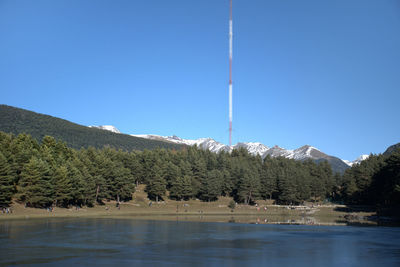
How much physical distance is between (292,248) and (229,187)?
104 metres

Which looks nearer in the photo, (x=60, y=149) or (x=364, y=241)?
(x=364, y=241)

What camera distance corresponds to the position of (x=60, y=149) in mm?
114812

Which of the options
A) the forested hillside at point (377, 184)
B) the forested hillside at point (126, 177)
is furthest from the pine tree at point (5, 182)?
the forested hillside at point (377, 184)

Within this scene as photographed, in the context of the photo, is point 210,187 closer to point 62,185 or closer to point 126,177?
point 126,177

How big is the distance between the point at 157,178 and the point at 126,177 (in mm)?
12626

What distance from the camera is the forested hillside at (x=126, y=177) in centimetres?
7988

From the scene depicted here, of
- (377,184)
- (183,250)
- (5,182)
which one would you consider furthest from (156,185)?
(183,250)

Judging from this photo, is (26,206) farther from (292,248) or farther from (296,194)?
(296,194)

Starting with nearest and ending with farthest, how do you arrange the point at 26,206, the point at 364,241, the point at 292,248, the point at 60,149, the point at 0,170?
the point at 292,248, the point at 364,241, the point at 0,170, the point at 26,206, the point at 60,149

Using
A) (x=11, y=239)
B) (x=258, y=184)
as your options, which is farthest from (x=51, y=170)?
(x=258, y=184)

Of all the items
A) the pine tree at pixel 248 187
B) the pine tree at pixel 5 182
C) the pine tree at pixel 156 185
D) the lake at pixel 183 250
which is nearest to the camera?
the lake at pixel 183 250

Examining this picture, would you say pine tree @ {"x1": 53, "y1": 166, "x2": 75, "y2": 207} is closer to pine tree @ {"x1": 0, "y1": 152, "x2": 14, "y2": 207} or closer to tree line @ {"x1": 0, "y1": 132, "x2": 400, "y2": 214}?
tree line @ {"x1": 0, "y1": 132, "x2": 400, "y2": 214}

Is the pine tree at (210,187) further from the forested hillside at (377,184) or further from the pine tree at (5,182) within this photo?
the pine tree at (5,182)

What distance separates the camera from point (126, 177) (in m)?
112
